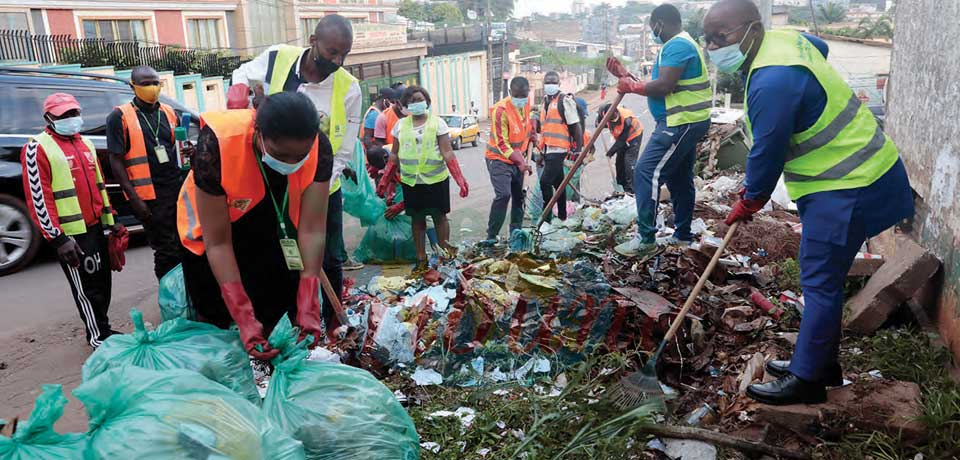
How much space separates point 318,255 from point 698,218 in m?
4.13

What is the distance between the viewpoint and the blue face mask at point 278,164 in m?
2.38

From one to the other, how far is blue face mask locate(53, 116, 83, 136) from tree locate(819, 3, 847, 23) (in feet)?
135

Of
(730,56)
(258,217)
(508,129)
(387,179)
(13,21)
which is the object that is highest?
(13,21)

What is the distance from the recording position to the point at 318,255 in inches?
105

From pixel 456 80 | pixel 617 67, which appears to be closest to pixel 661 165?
pixel 617 67

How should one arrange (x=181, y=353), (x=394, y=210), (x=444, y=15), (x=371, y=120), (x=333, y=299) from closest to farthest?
(x=181, y=353) → (x=333, y=299) → (x=394, y=210) → (x=371, y=120) → (x=444, y=15)

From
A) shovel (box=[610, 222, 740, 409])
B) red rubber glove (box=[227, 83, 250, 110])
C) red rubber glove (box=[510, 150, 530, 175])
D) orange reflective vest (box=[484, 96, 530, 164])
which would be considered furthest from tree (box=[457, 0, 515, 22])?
shovel (box=[610, 222, 740, 409])

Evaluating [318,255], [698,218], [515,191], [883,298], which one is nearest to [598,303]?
[883,298]

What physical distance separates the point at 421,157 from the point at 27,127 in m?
3.27

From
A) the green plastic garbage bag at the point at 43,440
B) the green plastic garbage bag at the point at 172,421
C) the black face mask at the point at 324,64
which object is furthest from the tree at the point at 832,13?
the green plastic garbage bag at the point at 43,440

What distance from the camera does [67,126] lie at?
4.02 meters

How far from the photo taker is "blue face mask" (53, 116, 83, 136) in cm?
401

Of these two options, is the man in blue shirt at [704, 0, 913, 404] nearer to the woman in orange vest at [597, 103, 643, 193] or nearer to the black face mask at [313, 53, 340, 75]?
the black face mask at [313, 53, 340, 75]

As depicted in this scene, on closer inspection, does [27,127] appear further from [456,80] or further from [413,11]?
[413,11]
